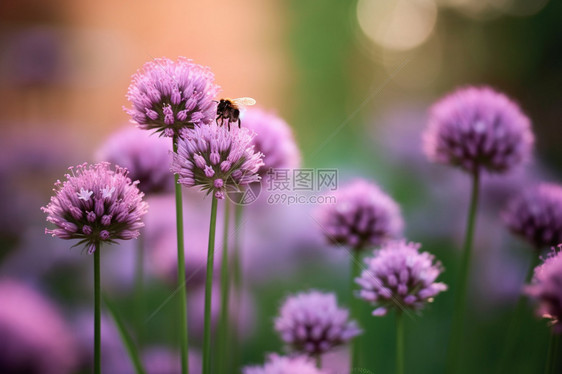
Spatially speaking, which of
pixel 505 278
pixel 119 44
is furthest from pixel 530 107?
pixel 119 44

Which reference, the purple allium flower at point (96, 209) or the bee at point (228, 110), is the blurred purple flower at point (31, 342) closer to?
the purple allium flower at point (96, 209)

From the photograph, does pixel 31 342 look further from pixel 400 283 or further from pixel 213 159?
pixel 400 283

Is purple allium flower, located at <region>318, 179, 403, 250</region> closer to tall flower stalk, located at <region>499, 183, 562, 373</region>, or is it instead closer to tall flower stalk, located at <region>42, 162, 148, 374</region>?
tall flower stalk, located at <region>499, 183, 562, 373</region>

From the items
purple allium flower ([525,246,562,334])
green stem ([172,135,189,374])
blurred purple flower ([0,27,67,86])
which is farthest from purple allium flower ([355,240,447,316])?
blurred purple flower ([0,27,67,86])

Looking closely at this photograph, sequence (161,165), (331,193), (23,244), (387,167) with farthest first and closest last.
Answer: (387,167)
(23,244)
(331,193)
(161,165)

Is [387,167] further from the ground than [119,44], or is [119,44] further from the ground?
[119,44]

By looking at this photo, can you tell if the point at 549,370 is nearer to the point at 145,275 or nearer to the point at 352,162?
the point at 145,275

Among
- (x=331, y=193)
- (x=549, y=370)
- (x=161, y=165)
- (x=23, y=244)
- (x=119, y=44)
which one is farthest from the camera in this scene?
(x=119, y=44)

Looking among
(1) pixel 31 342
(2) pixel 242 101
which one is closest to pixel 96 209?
(1) pixel 31 342
